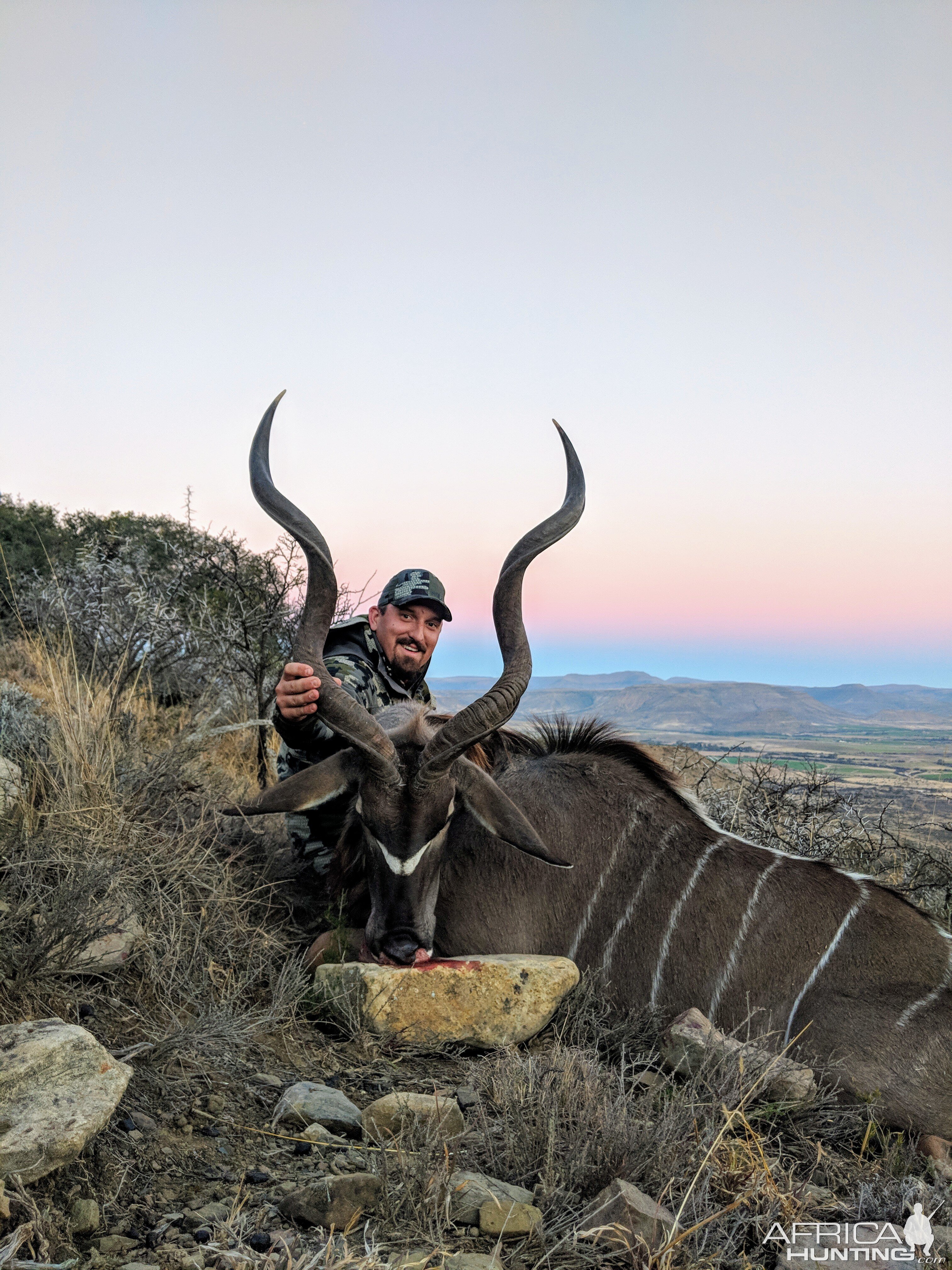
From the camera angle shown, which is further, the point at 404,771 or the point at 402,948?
the point at 404,771

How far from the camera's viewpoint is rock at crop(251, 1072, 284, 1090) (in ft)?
9.24

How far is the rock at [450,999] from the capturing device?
3314mm

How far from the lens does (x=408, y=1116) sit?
8.07 ft

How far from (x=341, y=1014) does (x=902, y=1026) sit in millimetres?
2060

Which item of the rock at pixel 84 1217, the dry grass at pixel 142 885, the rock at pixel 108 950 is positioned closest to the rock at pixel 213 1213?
the rock at pixel 84 1217

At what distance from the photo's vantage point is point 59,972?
2.83 metres

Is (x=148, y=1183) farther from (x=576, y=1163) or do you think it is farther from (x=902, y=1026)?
(x=902, y=1026)

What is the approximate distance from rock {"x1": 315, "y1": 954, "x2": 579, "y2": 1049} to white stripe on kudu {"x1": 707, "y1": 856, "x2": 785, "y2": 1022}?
0.63 meters

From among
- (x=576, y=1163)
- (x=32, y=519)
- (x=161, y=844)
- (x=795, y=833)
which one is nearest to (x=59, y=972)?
(x=161, y=844)

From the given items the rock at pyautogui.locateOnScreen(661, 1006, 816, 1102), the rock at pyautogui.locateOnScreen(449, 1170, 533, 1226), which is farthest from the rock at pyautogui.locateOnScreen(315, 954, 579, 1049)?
the rock at pyautogui.locateOnScreen(449, 1170, 533, 1226)

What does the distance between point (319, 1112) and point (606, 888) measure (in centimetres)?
174

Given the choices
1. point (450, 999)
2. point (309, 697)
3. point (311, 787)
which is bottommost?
point (450, 999)

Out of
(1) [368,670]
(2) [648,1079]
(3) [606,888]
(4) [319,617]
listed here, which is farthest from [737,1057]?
(1) [368,670]

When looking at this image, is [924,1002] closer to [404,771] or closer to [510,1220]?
[510,1220]
